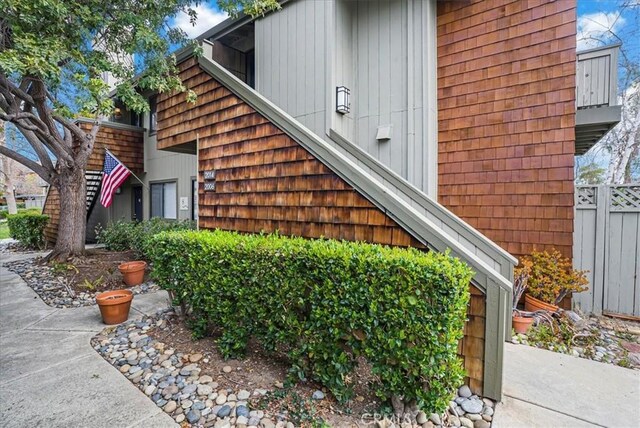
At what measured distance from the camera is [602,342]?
3.67 meters

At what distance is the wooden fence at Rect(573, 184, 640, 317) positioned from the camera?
4320mm

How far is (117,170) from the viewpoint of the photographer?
7.70m

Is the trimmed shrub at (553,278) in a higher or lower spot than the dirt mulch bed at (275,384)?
higher

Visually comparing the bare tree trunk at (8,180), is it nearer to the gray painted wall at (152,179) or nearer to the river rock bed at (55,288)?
the gray painted wall at (152,179)

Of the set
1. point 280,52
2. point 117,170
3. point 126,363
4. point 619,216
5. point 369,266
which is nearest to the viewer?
point 369,266

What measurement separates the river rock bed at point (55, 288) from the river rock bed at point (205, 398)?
235 cm

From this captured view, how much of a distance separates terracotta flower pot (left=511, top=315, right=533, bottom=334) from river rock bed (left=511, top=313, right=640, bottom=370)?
68 millimetres

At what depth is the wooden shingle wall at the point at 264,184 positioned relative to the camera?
3027 mm

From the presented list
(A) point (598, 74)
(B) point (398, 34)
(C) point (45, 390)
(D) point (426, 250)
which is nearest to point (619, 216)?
(A) point (598, 74)

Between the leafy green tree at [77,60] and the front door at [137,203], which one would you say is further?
the front door at [137,203]

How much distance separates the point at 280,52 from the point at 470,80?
350cm

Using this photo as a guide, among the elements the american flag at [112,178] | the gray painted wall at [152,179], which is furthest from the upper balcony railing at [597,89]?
the american flag at [112,178]

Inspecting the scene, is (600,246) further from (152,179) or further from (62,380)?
(152,179)

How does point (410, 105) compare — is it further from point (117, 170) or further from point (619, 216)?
point (117, 170)
